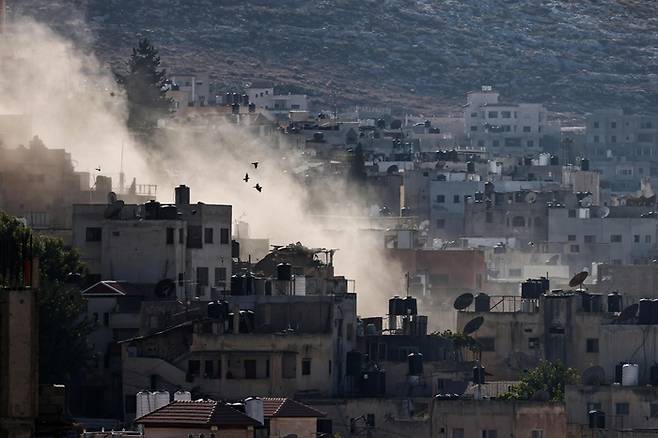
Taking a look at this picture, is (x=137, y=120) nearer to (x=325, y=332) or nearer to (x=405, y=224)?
(x=405, y=224)

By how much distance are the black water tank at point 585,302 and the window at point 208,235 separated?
8.61 metres

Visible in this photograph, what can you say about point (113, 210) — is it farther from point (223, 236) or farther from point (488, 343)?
point (488, 343)

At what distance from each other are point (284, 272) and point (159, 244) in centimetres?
325

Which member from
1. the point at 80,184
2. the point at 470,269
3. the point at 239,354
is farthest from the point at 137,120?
the point at 239,354

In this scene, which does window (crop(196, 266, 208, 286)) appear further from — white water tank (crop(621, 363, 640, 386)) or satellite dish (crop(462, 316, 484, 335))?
white water tank (crop(621, 363, 640, 386))

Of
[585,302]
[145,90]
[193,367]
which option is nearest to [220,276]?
[585,302]

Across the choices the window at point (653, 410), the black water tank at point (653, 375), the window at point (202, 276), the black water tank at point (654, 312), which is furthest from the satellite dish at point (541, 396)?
the window at point (202, 276)

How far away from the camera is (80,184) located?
3885 inches

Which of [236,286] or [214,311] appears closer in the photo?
[214,311]

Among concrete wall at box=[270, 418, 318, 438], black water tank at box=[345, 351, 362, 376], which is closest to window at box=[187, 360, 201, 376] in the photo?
black water tank at box=[345, 351, 362, 376]

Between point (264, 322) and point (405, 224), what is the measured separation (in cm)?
5381

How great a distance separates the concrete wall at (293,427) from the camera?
5909 cm

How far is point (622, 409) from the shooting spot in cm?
7562

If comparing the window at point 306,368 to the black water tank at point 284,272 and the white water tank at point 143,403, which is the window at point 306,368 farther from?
the white water tank at point 143,403
